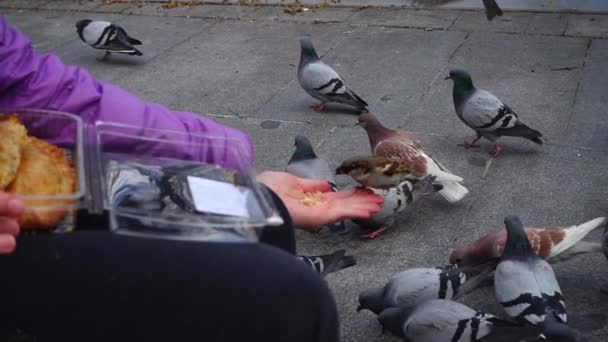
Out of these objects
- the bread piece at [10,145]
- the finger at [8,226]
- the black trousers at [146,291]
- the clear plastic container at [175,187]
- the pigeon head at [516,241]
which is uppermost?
the bread piece at [10,145]

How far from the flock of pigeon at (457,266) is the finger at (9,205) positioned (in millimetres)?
1838

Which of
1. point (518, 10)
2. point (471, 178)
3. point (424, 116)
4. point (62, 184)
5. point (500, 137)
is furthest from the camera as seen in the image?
point (518, 10)

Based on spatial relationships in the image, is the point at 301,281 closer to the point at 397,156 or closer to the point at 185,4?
the point at 397,156

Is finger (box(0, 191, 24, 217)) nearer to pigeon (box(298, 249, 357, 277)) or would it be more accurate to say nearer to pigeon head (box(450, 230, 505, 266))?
pigeon (box(298, 249, 357, 277))

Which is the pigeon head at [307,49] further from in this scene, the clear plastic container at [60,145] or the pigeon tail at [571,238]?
the clear plastic container at [60,145]

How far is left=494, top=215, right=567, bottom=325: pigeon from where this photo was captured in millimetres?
2869

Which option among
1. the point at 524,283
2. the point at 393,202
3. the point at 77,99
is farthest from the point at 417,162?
the point at 77,99

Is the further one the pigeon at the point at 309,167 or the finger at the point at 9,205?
the pigeon at the point at 309,167

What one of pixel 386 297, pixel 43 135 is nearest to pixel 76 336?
pixel 43 135

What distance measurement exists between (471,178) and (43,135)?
3.36 meters

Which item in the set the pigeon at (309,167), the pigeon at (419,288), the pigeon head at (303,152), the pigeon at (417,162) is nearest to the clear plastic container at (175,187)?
the pigeon at (419,288)

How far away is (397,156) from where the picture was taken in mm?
4242

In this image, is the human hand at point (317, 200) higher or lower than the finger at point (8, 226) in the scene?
lower

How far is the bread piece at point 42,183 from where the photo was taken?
145 centimetres
